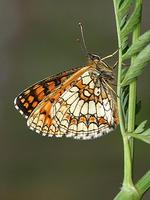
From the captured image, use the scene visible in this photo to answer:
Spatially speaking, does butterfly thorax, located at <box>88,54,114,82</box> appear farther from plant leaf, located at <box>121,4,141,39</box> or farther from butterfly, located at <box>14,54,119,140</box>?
plant leaf, located at <box>121,4,141,39</box>

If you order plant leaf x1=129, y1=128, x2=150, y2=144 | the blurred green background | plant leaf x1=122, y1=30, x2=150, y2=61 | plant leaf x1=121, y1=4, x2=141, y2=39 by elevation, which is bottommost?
the blurred green background

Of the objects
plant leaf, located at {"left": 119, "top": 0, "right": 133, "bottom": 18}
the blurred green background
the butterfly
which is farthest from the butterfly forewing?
the blurred green background

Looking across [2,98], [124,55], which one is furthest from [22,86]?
[124,55]

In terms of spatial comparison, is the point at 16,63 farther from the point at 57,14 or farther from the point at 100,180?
the point at 100,180

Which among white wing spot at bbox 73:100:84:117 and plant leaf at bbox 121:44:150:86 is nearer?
plant leaf at bbox 121:44:150:86

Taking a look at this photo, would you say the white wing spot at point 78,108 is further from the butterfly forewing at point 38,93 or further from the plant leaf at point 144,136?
the plant leaf at point 144,136

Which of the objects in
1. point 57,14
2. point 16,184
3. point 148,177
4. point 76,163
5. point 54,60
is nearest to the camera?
point 148,177

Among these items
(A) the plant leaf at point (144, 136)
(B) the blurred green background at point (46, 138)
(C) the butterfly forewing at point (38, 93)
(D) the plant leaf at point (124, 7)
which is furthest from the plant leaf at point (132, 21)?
(B) the blurred green background at point (46, 138)
